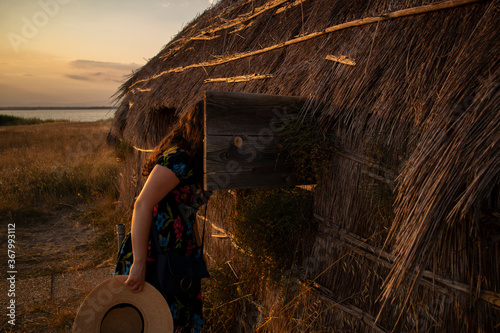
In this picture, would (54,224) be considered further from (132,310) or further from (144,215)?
(144,215)

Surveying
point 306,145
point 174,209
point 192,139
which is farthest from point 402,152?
point 174,209

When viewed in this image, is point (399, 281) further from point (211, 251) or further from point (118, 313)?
point (211, 251)

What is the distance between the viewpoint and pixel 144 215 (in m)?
1.81

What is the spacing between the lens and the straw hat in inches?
70.1

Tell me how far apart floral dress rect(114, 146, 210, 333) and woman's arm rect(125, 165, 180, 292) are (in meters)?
0.08

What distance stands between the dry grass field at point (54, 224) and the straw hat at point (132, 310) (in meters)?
2.34

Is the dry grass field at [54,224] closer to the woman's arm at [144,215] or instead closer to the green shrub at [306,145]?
the woman's arm at [144,215]

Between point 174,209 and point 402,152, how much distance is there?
1.37 m

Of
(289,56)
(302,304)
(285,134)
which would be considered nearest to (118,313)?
(302,304)

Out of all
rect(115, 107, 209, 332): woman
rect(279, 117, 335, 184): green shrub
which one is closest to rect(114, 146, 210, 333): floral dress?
rect(115, 107, 209, 332): woman

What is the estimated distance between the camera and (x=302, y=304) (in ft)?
7.84

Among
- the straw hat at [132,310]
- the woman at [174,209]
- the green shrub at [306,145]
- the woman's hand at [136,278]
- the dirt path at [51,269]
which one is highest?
the green shrub at [306,145]

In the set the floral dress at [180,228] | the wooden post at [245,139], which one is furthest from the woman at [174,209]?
the wooden post at [245,139]

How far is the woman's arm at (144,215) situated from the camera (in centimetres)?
180
